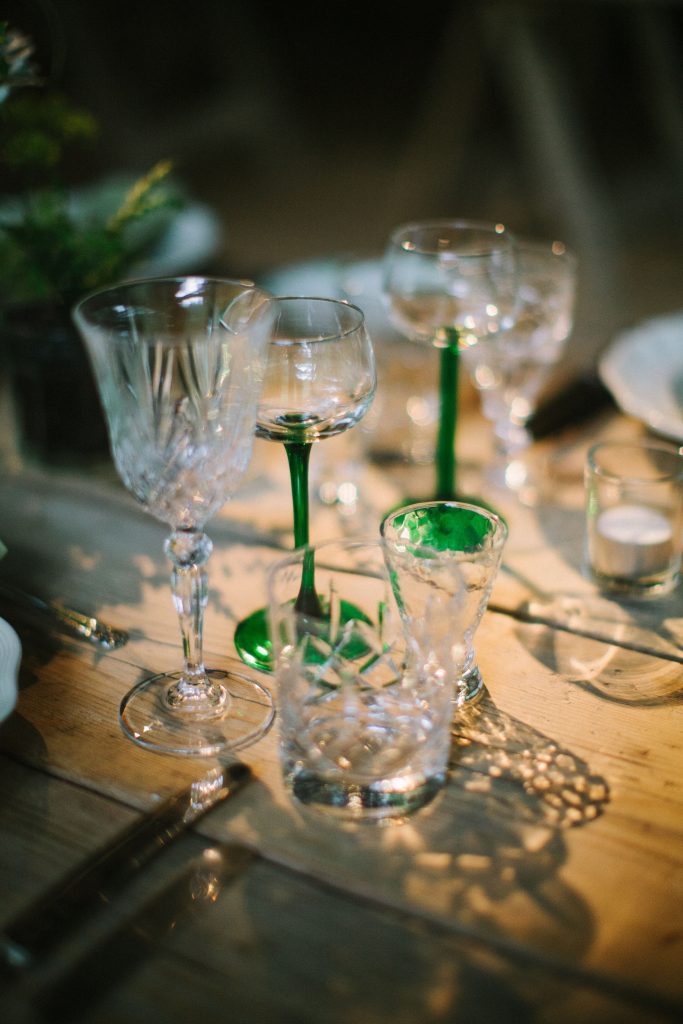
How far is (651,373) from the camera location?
93 cm

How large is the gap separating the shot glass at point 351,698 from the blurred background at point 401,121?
0.84 meters

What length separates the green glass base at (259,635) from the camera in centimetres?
60

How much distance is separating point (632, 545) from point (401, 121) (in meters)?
3.57

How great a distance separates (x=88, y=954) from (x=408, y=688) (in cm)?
20

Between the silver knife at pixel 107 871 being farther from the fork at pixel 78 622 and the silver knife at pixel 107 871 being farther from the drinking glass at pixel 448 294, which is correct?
the drinking glass at pixel 448 294

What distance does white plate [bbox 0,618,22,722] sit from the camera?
538 mm

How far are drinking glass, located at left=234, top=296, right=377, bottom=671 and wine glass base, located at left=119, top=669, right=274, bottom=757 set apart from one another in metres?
0.03

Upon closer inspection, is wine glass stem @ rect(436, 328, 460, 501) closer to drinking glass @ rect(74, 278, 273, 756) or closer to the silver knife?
drinking glass @ rect(74, 278, 273, 756)

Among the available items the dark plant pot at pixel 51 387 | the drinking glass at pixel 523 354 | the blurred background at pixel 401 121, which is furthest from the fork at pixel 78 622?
the blurred background at pixel 401 121

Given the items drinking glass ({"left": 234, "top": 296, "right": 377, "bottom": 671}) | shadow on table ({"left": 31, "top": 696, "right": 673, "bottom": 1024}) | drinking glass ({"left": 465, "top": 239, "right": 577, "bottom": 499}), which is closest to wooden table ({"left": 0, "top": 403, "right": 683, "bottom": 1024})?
shadow on table ({"left": 31, "top": 696, "right": 673, "bottom": 1024})

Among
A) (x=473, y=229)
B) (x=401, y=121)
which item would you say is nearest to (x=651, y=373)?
(x=473, y=229)

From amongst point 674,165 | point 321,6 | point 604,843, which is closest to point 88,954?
point 604,843

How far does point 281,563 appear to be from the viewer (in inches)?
21.3

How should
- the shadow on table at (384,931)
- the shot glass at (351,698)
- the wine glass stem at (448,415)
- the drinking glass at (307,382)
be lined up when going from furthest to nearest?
the wine glass stem at (448,415) → the drinking glass at (307,382) → the shot glass at (351,698) → the shadow on table at (384,931)
